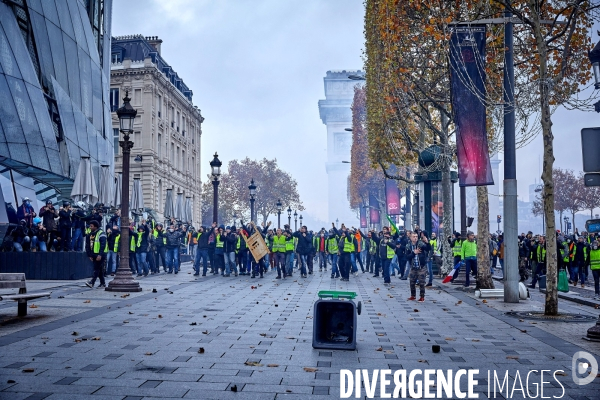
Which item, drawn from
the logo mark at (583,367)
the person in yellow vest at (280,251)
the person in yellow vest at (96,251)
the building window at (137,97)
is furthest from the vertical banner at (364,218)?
the logo mark at (583,367)

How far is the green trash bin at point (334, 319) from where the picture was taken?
26.5ft

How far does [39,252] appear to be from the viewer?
19.8 metres

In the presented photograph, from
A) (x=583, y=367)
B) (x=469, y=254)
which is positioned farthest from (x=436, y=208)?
(x=583, y=367)

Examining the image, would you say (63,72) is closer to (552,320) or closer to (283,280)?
(283,280)

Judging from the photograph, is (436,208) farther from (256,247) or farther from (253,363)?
(253,363)

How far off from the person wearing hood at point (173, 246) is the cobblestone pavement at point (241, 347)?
1028 centimetres

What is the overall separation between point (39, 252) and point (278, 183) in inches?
2367

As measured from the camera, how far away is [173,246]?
24688 millimetres

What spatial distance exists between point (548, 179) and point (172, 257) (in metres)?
16.2

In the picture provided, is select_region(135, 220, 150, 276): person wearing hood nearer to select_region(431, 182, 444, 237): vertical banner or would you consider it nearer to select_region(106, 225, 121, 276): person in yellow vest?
select_region(106, 225, 121, 276): person in yellow vest

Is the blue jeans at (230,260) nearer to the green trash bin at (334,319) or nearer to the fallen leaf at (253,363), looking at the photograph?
the green trash bin at (334,319)

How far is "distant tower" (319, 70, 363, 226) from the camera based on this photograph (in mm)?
164250

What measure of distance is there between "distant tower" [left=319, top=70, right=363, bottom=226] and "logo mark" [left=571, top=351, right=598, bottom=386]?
6066 inches

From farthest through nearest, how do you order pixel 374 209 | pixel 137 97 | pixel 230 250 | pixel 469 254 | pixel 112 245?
1. pixel 374 209
2. pixel 137 97
3. pixel 230 250
4. pixel 112 245
5. pixel 469 254
